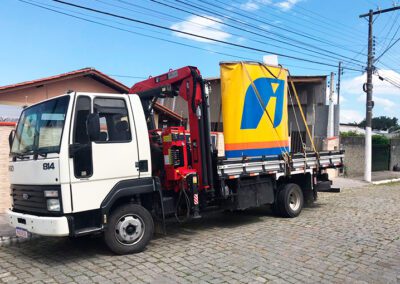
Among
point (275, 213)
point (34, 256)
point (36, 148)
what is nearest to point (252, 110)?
point (275, 213)

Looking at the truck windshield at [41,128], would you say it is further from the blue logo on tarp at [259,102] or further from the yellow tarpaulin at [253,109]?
the blue logo on tarp at [259,102]

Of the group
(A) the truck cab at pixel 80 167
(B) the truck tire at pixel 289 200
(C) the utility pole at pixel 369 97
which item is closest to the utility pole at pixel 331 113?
(C) the utility pole at pixel 369 97

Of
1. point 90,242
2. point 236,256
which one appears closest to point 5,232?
point 90,242

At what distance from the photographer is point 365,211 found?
10031 mm

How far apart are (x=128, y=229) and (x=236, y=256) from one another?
175cm

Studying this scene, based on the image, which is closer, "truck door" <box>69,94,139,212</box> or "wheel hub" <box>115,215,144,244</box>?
"truck door" <box>69,94,139,212</box>

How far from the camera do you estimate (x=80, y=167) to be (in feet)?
18.8

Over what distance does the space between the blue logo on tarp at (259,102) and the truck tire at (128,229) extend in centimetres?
288

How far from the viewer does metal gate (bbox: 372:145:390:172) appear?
23344 mm

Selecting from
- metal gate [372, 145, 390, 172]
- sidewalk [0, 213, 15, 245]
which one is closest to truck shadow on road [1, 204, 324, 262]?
sidewalk [0, 213, 15, 245]

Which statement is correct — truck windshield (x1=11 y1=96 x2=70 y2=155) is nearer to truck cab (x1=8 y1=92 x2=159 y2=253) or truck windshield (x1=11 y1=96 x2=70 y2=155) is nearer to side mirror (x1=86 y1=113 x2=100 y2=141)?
truck cab (x1=8 y1=92 x2=159 y2=253)

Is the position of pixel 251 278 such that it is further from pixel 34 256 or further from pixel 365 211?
pixel 365 211

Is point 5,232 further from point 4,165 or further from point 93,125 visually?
point 93,125

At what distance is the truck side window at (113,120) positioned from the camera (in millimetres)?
6094
